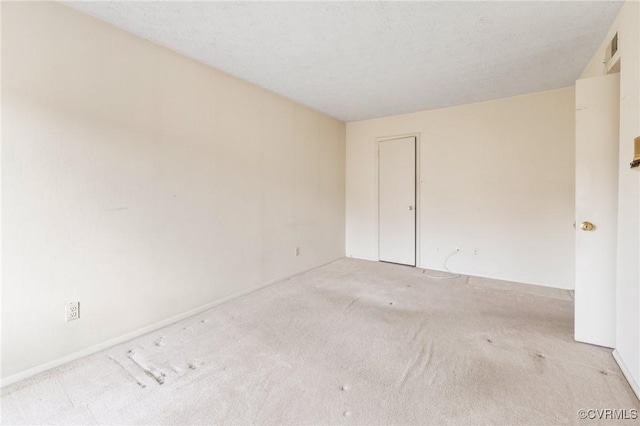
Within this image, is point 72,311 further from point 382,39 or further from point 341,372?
point 382,39

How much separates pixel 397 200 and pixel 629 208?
116 inches

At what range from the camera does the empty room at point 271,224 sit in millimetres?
1673

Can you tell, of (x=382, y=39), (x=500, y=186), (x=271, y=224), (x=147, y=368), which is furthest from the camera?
(x=500, y=186)

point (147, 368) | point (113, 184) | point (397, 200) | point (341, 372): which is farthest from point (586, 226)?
point (113, 184)

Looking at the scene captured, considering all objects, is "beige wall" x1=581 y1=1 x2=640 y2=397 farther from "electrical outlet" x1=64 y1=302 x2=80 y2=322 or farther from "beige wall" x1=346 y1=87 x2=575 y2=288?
"electrical outlet" x1=64 y1=302 x2=80 y2=322

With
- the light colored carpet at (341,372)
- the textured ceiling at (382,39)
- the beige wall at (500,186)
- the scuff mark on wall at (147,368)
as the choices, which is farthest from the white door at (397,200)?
the scuff mark on wall at (147,368)

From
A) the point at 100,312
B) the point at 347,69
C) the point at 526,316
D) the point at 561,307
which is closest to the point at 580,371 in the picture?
the point at 526,316

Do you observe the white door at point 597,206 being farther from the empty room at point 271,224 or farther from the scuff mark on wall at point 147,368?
the scuff mark on wall at point 147,368

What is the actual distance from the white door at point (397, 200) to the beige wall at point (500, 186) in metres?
0.15

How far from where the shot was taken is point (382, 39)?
2.30 meters

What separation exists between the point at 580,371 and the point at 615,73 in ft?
6.67

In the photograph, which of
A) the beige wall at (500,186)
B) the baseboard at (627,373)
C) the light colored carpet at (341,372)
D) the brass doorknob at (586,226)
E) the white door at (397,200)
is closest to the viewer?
the light colored carpet at (341,372)

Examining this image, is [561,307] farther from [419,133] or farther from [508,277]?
[419,133]

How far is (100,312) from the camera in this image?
2109 mm
